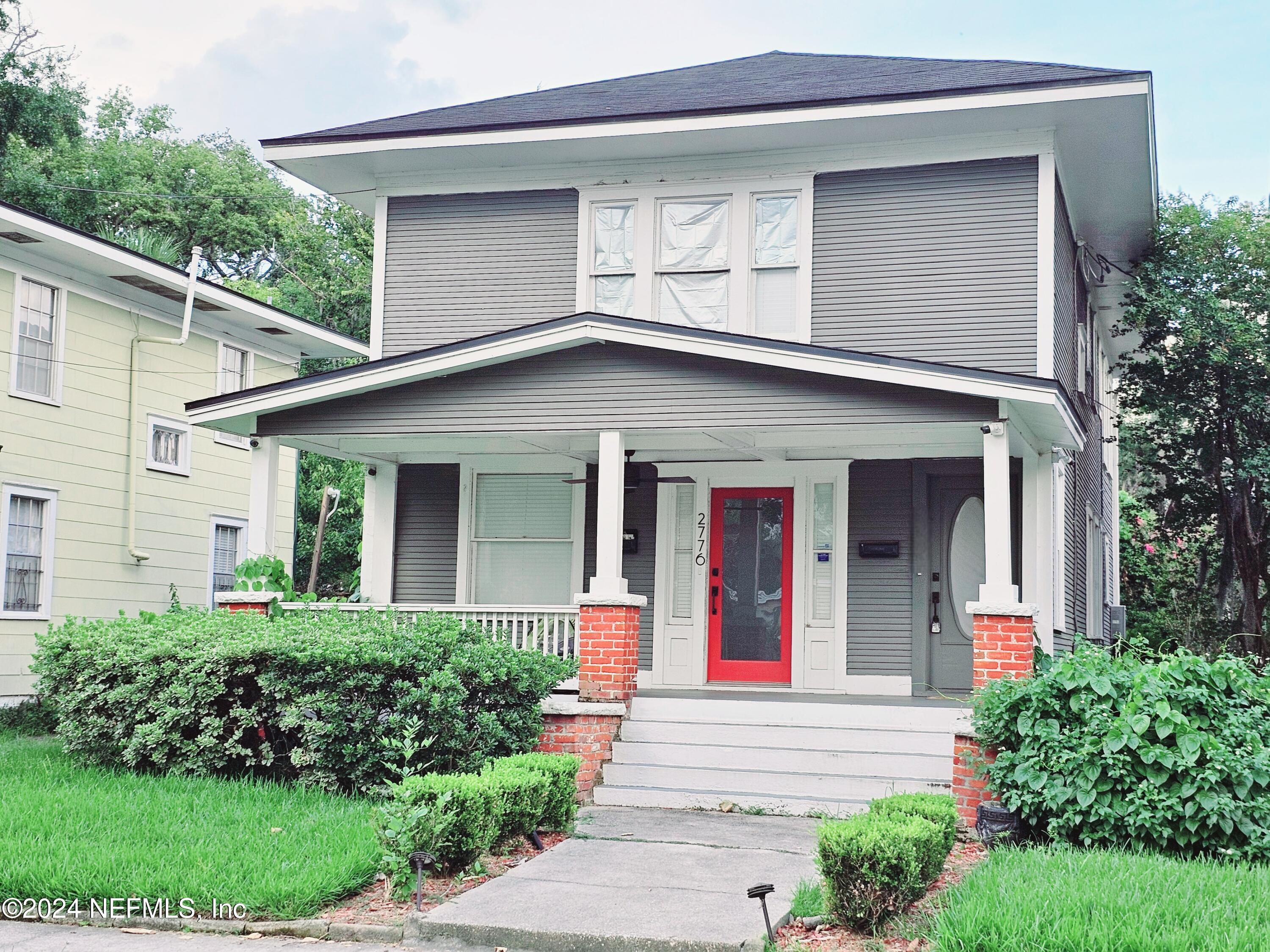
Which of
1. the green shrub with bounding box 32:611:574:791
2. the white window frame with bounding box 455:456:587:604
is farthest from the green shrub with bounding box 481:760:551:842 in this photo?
the white window frame with bounding box 455:456:587:604

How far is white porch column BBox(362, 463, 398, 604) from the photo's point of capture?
12.9m

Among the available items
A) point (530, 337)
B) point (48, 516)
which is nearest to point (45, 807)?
point (530, 337)

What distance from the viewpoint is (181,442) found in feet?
54.7

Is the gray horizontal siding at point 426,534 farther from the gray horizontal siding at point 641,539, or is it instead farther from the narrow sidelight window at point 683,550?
the narrow sidelight window at point 683,550

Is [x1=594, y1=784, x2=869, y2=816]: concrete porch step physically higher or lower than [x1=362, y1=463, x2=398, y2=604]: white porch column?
lower

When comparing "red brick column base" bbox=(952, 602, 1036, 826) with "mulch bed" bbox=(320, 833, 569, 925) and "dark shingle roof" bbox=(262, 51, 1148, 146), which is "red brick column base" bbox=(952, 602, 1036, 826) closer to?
"mulch bed" bbox=(320, 833, 569, 925)

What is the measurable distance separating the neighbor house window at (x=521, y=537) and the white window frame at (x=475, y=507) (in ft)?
0.10

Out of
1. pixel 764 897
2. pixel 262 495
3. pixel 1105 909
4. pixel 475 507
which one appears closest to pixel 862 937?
pixel 764 897

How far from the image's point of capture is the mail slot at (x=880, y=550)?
11.8 m

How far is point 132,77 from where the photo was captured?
1593 inches

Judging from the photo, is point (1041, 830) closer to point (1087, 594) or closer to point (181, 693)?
point (181, 693)

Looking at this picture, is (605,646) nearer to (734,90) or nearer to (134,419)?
(734,90)

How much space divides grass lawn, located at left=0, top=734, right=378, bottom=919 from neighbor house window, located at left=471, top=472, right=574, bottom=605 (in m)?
4.55

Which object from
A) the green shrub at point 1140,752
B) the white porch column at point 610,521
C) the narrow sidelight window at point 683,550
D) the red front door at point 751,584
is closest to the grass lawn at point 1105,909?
the green shrub at point 1140,752
